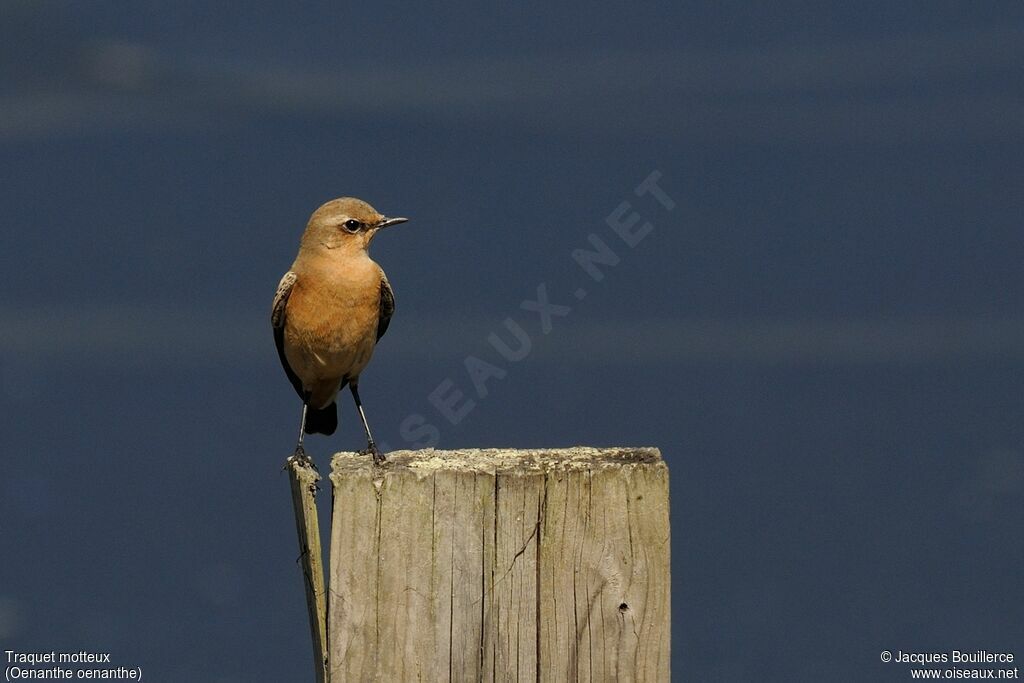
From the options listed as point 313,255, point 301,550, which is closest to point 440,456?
point 301,550

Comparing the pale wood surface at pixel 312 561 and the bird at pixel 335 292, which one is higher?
the bird at pixel 335 292

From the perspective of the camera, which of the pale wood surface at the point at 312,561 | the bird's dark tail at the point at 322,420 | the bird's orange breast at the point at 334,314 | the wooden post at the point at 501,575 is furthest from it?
the bird's dark tail at the point at 322,420

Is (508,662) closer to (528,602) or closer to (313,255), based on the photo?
(528,602)

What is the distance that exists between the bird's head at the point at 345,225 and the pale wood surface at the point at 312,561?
5.32ft

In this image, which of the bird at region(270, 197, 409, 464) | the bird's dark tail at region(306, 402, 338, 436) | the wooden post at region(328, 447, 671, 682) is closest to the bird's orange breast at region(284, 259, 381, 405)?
the bird at region(270, 197, 409, 464)

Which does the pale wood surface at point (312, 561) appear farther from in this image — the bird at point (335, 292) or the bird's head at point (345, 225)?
the bird's head at point (345, 225)

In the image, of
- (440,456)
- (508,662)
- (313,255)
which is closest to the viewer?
(508,662)

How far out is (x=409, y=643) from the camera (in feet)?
14.6

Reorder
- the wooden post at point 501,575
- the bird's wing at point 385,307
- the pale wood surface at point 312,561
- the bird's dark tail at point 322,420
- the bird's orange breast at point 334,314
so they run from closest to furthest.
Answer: the wooden post at point 501,575, the pale wood surface at point 312,561, the bird's orange breast at point 334,314, the bird's wing at point 385,307, the bird's dark tail at point 322,420

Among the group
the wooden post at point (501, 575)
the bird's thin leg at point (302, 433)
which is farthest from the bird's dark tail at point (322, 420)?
the wooden post at point (501, 575)

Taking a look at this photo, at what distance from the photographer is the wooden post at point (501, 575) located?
4.43m

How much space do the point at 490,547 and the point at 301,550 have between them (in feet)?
3.96

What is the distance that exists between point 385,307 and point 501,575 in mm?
2759

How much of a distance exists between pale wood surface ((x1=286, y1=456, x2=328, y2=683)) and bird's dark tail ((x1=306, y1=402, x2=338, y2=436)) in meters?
2.10
